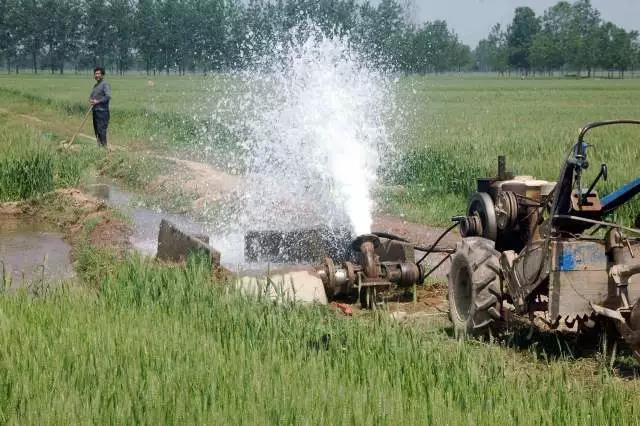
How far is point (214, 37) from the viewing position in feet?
349

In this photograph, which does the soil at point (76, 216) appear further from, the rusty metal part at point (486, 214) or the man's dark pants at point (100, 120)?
the man's dark pants at point (100, 120)

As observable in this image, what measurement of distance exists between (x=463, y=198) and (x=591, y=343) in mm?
7366

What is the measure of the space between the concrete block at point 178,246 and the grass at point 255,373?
1.14 meters

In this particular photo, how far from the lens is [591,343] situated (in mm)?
6266

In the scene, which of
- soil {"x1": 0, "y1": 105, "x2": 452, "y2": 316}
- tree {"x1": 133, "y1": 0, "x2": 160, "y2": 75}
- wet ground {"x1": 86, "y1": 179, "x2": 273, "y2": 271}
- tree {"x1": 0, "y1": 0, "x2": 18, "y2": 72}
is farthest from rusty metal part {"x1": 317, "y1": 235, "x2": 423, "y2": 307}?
tree {"x1": 0, "y1": 0, "x2": 18, "y2": 72}

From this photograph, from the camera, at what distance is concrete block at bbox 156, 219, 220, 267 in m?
7.32

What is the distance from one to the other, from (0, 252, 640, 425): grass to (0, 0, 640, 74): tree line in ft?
301

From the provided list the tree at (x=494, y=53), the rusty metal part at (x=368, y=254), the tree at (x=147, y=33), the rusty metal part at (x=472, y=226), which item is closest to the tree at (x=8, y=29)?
the tree at (x=147, y=33)

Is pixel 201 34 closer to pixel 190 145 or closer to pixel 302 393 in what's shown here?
pixel 190 145

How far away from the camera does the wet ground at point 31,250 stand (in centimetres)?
916

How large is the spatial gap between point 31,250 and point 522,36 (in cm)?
12724

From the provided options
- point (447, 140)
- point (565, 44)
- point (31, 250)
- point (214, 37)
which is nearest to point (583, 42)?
point (565, 44)

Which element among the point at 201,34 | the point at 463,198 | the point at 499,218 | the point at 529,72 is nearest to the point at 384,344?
the point at 499,218

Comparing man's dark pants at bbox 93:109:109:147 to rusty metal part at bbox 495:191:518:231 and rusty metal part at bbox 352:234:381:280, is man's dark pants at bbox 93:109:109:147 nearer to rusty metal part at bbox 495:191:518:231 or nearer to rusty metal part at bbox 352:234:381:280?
rusty metal part at bbox 352:234:381:280
